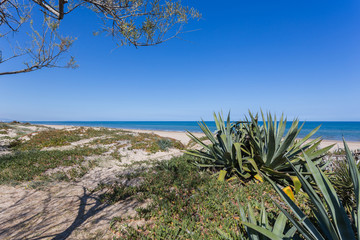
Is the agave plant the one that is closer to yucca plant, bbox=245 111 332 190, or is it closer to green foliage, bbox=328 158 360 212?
green foliage, bbox=328 158 360 212

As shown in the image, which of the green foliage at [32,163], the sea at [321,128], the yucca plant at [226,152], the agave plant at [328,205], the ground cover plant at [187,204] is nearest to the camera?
the agave plant at [328,205]

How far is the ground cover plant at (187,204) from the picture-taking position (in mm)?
2418

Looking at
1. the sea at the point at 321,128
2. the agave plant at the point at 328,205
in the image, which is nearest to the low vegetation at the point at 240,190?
the agave plant at the point at 328,205

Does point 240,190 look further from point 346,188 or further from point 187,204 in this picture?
point 346,188

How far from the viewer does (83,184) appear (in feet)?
15.2

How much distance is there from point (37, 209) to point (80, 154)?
14.3ft

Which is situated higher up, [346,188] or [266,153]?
[266,153]

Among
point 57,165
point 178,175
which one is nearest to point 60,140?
point 57,165

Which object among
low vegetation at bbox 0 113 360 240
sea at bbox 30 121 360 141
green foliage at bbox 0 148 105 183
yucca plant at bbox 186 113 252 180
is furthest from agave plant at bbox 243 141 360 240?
green foliage at bbox 0 148 105 183

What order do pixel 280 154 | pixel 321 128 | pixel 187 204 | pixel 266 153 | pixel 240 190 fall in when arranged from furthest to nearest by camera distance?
1. pixel 321 128
2. pixel 266 153
3. pixel 280 154
4. pixel 240 190
5. pixel 187 204

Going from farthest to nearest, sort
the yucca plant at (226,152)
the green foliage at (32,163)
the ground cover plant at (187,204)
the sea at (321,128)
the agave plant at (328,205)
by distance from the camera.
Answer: the sea at (321,128) < the green foliage at (32,163) < the yucca plant at (226,152) < the ground cover plant at (187,204) < the agave plant at (328,205)

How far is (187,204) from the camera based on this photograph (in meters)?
3.13

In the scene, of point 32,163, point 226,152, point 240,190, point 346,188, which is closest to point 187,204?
point 240,190

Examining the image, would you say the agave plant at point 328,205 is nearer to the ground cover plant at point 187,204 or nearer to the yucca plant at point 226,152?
the ground cover plant at point 187,204
